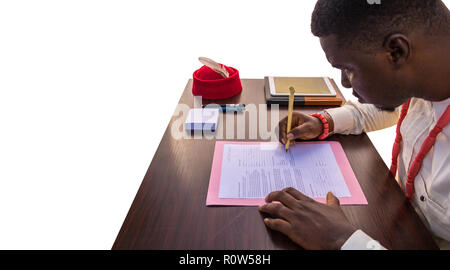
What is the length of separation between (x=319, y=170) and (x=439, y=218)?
0.97 feet

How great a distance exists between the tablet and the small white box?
12.1 inches

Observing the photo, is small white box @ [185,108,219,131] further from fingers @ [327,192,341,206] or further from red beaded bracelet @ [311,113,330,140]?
fingers @ [327,192,341,206]

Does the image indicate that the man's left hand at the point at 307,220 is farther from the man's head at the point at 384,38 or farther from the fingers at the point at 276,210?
the man's head at the point at 384,38

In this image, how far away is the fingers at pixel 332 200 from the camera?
68 centimetres

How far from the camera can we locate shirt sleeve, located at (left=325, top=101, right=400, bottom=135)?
0.97m

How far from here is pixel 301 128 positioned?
37.0 inches

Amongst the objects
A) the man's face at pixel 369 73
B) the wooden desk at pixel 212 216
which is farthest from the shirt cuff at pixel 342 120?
the man's face at pixel 369 73

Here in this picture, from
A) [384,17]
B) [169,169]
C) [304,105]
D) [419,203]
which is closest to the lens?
[384,17]

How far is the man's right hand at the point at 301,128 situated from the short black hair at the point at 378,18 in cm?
35

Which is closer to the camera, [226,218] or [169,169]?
[226,218]
